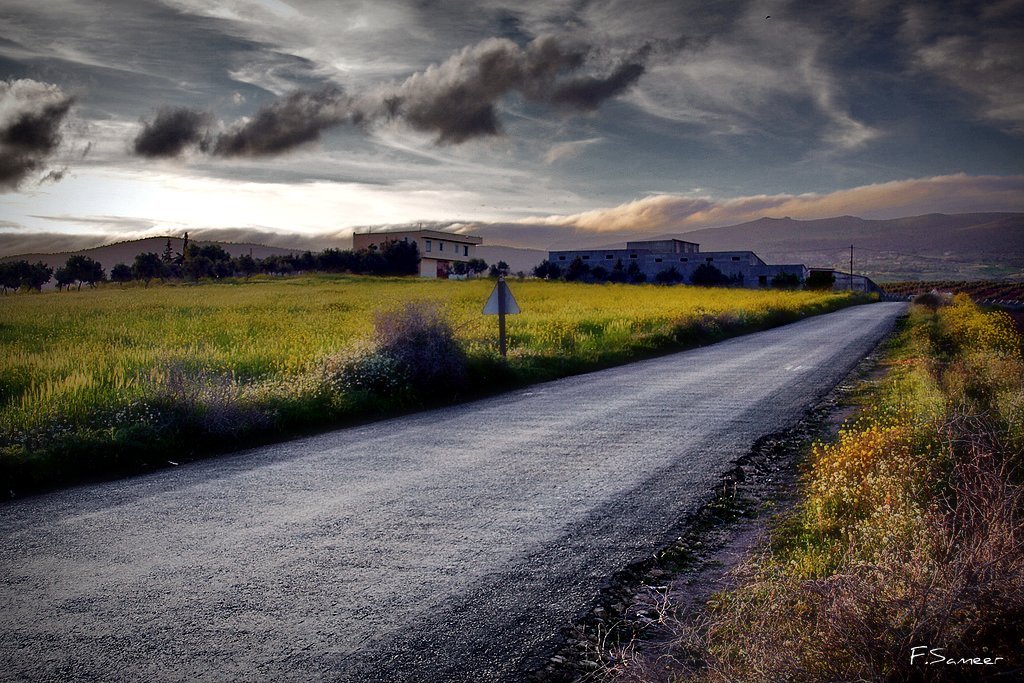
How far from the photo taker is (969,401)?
8.91 m

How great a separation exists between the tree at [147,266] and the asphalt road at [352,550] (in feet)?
298

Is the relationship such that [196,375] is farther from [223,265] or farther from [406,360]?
[223,265]

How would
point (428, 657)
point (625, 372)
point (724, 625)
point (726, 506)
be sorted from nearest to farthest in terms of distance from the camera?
point (724, 625) < point (428, 657) < point (726, 506) < point (625, 372)

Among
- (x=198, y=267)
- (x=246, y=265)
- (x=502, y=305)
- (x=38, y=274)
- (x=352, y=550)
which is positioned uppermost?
(x=246, y=265)

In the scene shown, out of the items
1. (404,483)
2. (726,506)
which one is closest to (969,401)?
(726,506)

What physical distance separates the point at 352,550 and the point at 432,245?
359 ft

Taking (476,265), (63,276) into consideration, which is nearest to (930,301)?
(476,265)

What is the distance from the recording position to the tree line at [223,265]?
8862 cm

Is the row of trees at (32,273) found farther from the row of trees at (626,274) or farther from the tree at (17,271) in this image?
the row of trees at (626,274)

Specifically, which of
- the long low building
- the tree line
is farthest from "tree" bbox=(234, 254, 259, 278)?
the long low building

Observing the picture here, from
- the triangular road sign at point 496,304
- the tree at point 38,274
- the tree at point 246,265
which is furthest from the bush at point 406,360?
the tree at point 246,265

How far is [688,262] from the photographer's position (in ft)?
387

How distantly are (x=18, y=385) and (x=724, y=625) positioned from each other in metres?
11.7

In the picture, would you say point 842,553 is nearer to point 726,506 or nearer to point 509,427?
point 726,506
